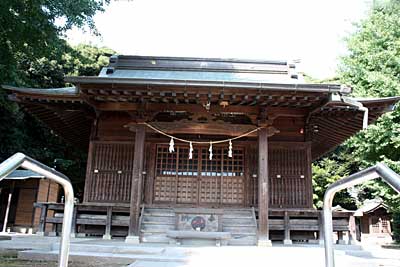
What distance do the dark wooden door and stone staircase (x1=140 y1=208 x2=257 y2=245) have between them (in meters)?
0.61

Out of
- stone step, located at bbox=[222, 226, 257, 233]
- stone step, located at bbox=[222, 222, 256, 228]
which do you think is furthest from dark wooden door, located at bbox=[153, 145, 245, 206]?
stone step, located at bbox=[222, 226, 257, 233]

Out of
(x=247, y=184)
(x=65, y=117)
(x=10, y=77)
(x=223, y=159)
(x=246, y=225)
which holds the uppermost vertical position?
(x=10, y=77)

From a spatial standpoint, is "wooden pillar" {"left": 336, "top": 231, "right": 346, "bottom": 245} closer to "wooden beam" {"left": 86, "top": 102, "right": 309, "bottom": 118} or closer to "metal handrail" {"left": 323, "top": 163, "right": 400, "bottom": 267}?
"wooden beam" {"left": 86, "top": 102, "right": 309, "bottom": 118}

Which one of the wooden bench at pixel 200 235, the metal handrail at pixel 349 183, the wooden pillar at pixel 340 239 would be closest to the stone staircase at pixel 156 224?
the wooden bench at pixel 200 235

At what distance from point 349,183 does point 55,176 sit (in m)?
1.92

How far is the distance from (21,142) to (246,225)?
15606 mm

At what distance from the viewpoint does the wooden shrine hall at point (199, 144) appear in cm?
751

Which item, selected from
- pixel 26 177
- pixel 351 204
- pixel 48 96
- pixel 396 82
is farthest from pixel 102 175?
pixel 351 204

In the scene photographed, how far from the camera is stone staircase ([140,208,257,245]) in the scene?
25.6 ft

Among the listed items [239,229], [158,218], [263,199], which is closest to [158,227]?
[158,218]

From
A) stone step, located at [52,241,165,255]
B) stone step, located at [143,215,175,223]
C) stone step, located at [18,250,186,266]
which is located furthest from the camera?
stone step, located at [143,215,175,223]

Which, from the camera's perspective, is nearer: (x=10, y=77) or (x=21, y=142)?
(x=10, y=77)

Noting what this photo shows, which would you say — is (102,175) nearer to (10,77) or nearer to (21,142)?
(10,77)

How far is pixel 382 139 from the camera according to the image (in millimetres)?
11828
